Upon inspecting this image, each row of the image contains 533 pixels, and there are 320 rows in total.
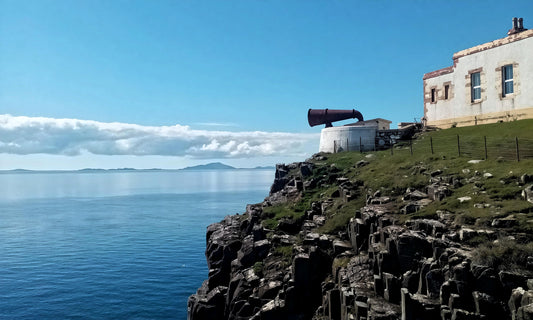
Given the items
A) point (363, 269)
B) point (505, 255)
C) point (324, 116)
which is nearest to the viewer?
point (505, 255)

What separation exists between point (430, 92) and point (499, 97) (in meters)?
10.8

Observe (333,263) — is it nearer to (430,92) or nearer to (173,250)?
(430,92)

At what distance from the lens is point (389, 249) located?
20.8m

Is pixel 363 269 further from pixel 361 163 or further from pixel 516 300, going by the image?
pixel 361 163

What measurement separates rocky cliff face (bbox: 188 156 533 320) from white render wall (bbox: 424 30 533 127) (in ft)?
68.2

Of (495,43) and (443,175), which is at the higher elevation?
(495,43)

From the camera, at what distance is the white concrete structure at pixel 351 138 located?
173 ft

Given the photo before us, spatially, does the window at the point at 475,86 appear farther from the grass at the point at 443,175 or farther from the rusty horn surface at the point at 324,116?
the rusty horn surface at the point at 324,116

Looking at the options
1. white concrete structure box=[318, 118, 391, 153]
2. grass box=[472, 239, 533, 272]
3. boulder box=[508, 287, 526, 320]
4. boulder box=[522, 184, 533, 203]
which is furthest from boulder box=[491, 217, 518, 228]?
white concrete structure box=[318, 118, 391, 153]

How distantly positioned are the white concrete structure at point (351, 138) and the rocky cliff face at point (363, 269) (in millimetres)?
13288

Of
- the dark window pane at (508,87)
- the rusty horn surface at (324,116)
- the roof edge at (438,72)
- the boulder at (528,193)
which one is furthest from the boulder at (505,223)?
the rusty horn surface at (324,116)

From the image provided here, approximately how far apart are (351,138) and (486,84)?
1679cm

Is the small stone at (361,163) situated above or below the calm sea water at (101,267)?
above

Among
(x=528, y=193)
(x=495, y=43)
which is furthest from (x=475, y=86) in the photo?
(x=528, y=193)
